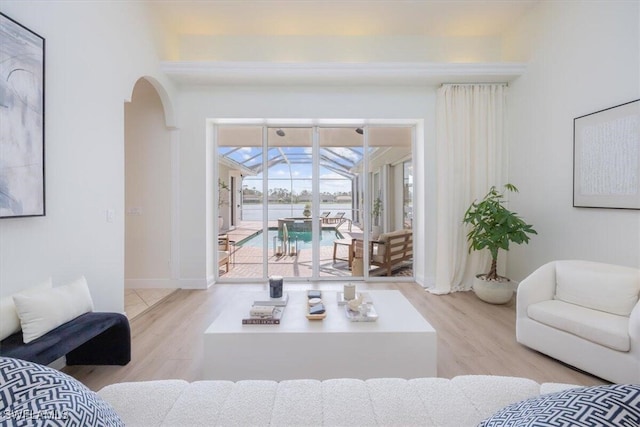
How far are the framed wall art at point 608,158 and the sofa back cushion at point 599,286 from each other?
2.15 feet

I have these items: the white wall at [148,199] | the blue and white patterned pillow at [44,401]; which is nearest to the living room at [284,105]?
the white wall at [148,199]

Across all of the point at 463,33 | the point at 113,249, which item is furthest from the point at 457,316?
the point at 463,33

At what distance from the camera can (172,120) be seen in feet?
13.2

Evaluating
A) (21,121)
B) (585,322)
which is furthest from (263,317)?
(585,322)

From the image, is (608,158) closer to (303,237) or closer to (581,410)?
(581,410)

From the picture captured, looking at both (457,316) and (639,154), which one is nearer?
(639,154)

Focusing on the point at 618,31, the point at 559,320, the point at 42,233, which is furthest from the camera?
the point at 618,31

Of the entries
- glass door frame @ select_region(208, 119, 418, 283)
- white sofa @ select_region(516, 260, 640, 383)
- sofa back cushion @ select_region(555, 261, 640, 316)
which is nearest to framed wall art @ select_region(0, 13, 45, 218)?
glass door frame @ select_region(208, 119, 418, 283)

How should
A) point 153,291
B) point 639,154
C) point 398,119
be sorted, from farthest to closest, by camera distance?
point 398,119
point 153,291
point 639,154

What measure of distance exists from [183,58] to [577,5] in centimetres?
477

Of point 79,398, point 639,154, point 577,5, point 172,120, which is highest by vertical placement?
point 577,5

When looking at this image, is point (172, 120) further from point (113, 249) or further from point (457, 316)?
point (457, 316)

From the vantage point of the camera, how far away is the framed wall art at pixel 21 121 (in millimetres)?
1737

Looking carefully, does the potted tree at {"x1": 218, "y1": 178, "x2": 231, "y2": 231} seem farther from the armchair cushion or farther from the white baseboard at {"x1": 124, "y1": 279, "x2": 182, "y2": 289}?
A: the armchair cushion
